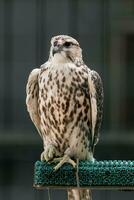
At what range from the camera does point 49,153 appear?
6016mm

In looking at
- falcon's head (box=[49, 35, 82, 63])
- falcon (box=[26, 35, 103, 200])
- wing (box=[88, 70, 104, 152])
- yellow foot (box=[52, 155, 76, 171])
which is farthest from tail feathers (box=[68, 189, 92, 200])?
falcon's head (box=[49, 35, 82, 63])

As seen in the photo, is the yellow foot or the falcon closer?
the yellow foot

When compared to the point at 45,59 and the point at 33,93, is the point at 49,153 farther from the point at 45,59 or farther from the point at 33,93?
the point at 45,59

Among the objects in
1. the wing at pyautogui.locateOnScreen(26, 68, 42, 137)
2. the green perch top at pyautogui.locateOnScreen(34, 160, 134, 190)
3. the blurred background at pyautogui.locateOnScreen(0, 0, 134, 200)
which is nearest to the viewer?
the green perch top at pyautogui.locateOnScreen(34, 160, 134, 190)

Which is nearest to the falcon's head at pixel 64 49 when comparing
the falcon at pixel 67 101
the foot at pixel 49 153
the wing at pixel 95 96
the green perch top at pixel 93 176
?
the falcon at pixel 67 101

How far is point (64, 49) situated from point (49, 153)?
19.0 inches

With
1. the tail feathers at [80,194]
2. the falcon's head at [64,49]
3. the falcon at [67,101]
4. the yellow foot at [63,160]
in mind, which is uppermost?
the falcon's head at [64,49]

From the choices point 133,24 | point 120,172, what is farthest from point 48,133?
point 133,24

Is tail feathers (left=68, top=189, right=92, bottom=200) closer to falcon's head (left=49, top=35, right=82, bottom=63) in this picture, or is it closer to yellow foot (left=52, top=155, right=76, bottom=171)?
yellow foot (left=52, top=155, right=76, bottom=171)

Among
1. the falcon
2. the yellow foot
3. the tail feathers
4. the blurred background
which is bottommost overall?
the blurred background

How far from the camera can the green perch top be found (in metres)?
5.74

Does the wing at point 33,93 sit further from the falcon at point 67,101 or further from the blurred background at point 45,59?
the blurred background at point 45,59

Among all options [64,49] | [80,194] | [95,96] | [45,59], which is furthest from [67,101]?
[45,59]

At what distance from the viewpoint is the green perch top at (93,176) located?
226 inches
